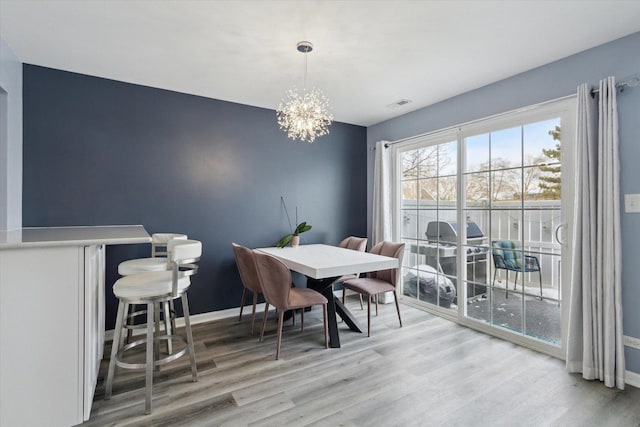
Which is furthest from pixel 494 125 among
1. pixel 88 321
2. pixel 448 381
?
pixel 88 321

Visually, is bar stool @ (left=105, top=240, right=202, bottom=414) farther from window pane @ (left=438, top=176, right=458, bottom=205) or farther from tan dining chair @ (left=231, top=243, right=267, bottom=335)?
window pane @ (left=438, top=176, right=458, bottom=205)

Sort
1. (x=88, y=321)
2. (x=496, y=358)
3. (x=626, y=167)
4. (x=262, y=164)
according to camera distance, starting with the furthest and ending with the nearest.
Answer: (x=262, y=164)
(x=496, y=358)
(x=626, y=167)
(x=88, y=321)

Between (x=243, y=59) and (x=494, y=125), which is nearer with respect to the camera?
(x=243, y=59)

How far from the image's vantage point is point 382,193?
4.28 meters

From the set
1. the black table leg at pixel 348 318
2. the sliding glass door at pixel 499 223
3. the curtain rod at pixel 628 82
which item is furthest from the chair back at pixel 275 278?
the curtain rod at pixel 628 82

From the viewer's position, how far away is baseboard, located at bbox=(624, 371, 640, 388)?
2.23 m

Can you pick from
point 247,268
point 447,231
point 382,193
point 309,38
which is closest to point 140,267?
point 247,268

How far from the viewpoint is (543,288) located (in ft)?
9.30

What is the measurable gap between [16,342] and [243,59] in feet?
8.03

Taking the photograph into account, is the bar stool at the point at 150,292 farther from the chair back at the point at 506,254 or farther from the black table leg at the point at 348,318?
the chair back at the point at 506,254

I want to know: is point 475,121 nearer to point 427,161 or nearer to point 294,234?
point 427,161

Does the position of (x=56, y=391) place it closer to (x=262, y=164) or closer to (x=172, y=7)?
(x=172, y=7)

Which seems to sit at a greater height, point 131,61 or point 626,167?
point 131,61

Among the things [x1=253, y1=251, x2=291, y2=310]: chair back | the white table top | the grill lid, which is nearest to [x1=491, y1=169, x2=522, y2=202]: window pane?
the grill lid
